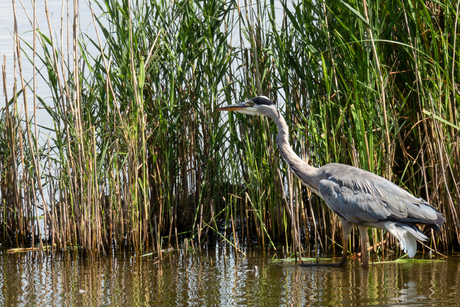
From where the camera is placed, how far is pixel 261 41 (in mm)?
4953

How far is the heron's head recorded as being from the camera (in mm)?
4566

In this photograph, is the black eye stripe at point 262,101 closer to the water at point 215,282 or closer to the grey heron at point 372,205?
the grey heron at point 372,205

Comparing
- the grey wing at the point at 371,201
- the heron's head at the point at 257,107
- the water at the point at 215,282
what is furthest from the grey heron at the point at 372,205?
the heron's head at the point at 257,107

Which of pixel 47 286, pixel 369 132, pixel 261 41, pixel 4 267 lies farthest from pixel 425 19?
pixel 4 267

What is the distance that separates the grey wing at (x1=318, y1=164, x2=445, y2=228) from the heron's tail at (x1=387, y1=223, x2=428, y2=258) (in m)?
0.05

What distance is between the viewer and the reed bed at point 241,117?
444 centimetres

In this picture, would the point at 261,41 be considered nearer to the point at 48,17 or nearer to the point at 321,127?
the point at 321,127

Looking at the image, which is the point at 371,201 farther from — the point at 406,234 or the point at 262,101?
the point at 262,101

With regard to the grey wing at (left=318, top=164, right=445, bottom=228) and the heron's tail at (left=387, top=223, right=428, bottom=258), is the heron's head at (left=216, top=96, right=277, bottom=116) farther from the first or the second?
the heron's tail at (left=387, top=223, right=428, bottom=258)

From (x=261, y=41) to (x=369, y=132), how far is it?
1.34 m

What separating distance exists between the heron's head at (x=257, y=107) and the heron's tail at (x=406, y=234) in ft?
4.59

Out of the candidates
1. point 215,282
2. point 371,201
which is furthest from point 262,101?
point 215,282

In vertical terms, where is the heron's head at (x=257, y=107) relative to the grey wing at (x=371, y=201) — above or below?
above

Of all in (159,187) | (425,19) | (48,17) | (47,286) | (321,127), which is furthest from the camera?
(159,187)
